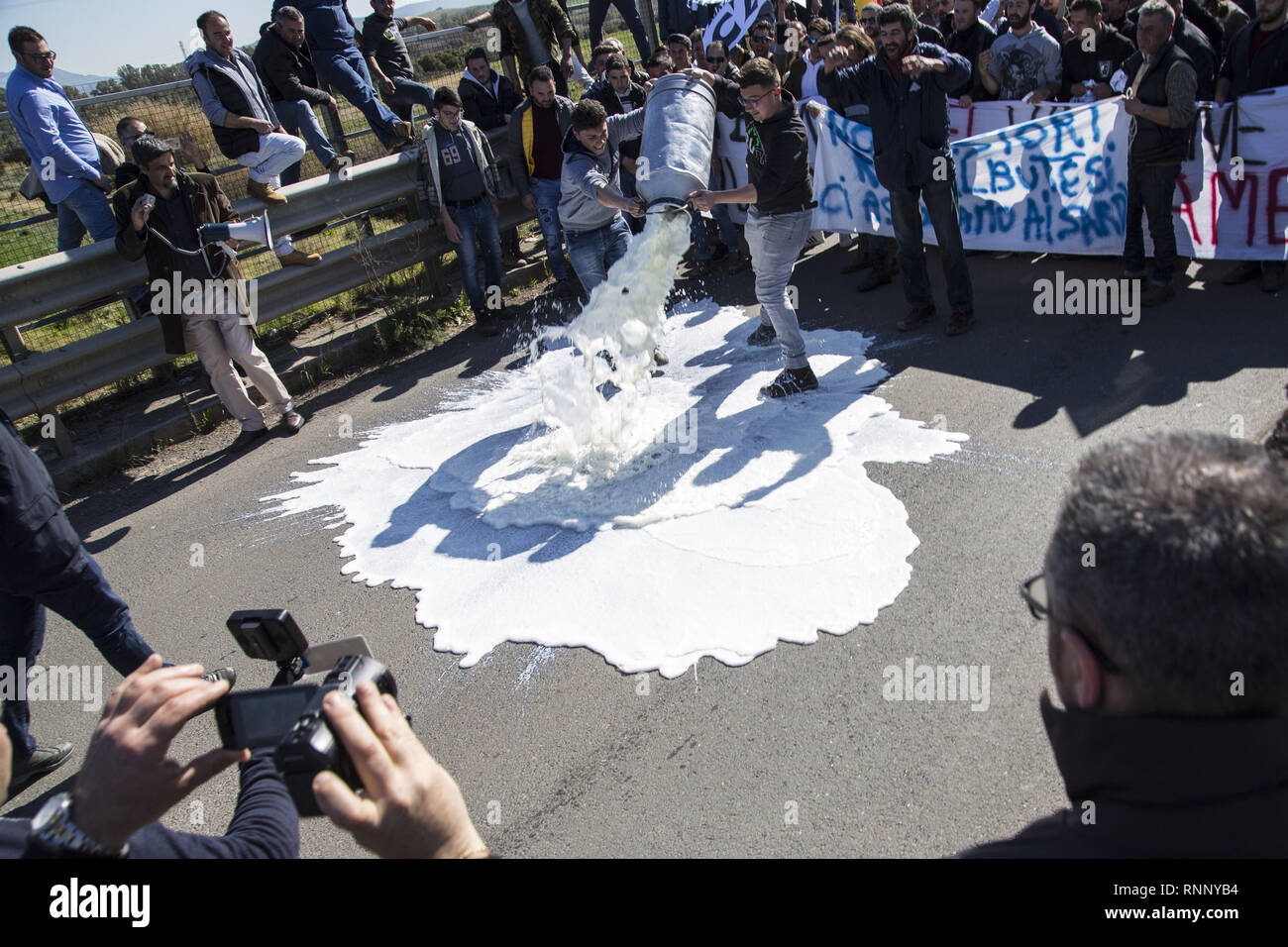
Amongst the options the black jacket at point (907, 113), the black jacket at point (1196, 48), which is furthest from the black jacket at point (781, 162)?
the black jacket at point (1196, 48)

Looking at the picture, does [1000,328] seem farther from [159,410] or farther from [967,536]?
[159,410]

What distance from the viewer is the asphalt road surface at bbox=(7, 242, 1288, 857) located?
3.06m

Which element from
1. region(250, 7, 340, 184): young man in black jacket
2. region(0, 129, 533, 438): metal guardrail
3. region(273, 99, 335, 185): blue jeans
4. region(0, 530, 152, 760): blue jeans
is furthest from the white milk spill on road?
region(250, 7, 340, 184): young man in black jacket

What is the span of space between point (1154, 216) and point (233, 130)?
24.0 feet

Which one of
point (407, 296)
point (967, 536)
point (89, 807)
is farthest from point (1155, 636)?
point (407, 296)

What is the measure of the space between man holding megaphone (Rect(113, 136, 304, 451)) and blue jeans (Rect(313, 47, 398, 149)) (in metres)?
3.08

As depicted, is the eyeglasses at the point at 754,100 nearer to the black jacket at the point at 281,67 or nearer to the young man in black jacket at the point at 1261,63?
the young man in black jacket at the point at 1261,63

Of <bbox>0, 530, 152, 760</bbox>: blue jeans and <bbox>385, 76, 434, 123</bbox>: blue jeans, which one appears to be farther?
<bbox>385, 76, 434, 123</bbox>: blue jeans

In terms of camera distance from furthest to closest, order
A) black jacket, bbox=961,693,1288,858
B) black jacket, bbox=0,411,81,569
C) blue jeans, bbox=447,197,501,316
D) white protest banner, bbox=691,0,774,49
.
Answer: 1. white protest banner, bbox=691,0,774,49
2. blue jeans, bbox=447,197,501,316
3. black jacket, bbox=0,411,81,569
4. black jacket, bbox=961,693,1288,858

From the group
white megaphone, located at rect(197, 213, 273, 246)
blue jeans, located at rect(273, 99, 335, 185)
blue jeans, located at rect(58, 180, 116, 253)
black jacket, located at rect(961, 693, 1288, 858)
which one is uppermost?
blue jeans, located at rect(273, 99, 335, 185)

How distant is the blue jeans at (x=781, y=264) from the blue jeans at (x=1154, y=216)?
7.92 feet

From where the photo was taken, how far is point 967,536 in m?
4.32

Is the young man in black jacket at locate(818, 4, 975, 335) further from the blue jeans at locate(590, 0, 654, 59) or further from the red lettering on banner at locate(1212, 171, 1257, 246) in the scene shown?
the blue jeans at locate(590, 0, 654, 59)

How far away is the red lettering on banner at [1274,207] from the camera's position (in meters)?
6.30
